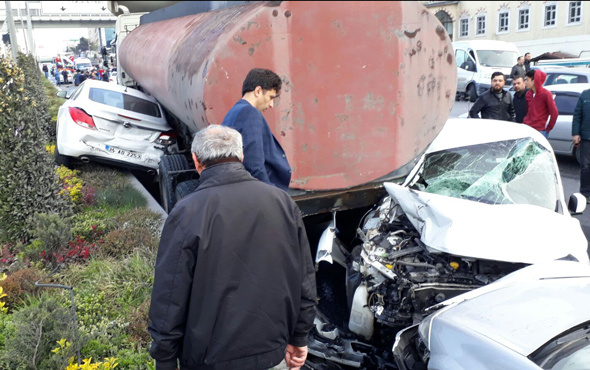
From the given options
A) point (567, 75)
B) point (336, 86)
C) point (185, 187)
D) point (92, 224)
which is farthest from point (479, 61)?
point (336, 86)

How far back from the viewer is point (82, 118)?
8133 mm

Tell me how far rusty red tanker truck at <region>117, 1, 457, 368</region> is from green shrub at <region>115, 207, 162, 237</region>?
1.81m

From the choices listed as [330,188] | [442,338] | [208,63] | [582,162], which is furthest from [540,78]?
[442,338]

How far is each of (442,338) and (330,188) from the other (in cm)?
192

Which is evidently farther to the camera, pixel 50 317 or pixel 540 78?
pixel 540 78

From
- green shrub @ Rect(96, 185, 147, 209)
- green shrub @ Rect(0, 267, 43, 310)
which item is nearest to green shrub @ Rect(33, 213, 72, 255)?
green shrub @ Rect(0, 267, 43, 310)

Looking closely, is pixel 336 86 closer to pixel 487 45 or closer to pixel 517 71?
pixel 517 71

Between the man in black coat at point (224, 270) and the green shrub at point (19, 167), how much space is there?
4.05m

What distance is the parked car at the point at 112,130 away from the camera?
26.8 ft

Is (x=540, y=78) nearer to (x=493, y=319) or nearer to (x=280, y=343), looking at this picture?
(x=493, y=319)

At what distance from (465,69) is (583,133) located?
569 inches

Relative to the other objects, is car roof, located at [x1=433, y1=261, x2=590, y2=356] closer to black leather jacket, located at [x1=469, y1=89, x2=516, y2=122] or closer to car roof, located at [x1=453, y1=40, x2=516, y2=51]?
black leather jacket, located at [x1=469, y1=89, x2=516, y2=122]

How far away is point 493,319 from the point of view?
2.65m

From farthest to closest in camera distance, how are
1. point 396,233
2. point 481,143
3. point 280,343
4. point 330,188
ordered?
1. point 481,143
2. point 330,188
3. point 396,233
4. point 280,343
